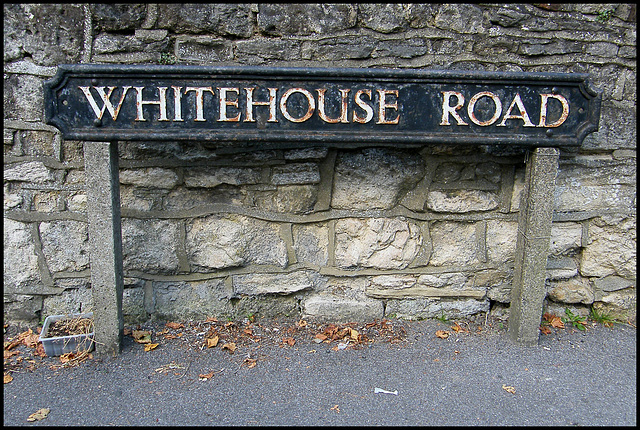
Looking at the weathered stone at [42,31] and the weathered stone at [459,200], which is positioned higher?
the weathered stone at [42,31]

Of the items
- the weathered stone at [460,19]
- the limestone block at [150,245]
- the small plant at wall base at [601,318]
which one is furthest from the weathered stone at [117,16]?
the small plant at wall base at [601,318]

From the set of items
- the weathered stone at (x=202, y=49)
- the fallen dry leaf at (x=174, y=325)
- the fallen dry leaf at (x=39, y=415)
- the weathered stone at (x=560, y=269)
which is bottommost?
the fallen dry leaf at (x=39, y=415)

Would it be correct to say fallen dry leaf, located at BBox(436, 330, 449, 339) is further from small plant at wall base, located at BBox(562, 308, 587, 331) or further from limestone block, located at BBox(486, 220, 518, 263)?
small plant at wall base, located at BBox(562, 308, 587, 331)

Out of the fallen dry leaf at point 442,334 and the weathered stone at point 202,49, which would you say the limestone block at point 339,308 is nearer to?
the fallen dry leaf at point 442,334

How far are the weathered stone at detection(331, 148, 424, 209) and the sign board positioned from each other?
431 mm

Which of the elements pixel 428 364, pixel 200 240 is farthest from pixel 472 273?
pixel 200 240

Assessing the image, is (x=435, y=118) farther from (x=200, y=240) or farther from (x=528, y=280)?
(x=200, y=240)

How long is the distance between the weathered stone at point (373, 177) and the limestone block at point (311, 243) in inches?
8.1

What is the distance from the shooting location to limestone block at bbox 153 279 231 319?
287 centimetres

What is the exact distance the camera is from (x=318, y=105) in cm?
228

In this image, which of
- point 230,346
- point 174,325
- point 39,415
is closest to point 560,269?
point 230,346

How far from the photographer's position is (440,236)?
2.91 meters

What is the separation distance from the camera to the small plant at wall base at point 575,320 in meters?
2.96

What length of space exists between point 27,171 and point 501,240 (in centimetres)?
306
